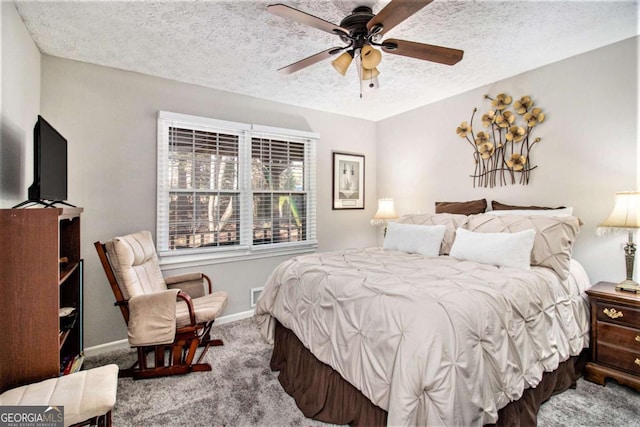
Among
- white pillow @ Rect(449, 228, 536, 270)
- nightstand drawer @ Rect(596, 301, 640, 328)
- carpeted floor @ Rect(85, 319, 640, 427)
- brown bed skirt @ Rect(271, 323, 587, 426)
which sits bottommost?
carpeted floor @ Rect(85, 319, 640, 427)

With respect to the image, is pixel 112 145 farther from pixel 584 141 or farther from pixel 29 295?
pixel 584 141

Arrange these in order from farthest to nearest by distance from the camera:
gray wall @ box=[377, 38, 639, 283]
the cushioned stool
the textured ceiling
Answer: gray wall @ box=[377, 38, 639, 283] < the textured ceiling < the cushioned stool

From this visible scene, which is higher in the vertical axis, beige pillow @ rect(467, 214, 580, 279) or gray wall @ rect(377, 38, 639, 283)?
gray wall @ rect(377, 38, 639, 283)

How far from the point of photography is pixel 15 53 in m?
2.01

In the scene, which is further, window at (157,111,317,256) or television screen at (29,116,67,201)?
window at (157,111,317,256)

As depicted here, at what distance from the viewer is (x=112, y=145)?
2885mm

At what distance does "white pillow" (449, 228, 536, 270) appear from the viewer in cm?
219

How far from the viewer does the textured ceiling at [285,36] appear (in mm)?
2025

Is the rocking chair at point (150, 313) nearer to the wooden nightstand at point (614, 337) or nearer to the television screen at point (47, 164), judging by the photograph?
the television screen at point (47, 164)

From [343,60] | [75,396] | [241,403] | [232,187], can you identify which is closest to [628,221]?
[343,60]

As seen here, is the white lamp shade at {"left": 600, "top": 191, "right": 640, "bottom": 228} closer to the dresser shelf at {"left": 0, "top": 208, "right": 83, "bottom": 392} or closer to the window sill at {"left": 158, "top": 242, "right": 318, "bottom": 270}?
the window sill at {"left": 158, "top": 242, "right": 318, "bottom": 270}

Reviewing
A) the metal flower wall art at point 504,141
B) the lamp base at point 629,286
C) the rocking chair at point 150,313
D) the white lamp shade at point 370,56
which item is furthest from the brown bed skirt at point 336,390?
the white lamp shade at point 370,56

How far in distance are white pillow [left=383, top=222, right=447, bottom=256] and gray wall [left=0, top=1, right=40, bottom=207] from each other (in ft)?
9.92

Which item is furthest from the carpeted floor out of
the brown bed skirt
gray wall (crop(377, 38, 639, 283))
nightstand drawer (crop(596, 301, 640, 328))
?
gray wall (crop(377, 38, 639, 283))
